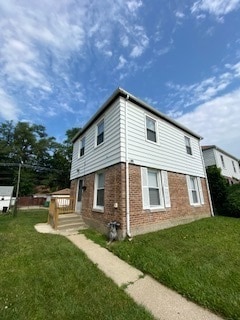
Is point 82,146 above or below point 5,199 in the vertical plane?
above

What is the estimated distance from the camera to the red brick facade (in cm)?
632

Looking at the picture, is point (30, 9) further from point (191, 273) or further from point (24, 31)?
point (191, 273)

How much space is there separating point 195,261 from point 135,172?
360cm

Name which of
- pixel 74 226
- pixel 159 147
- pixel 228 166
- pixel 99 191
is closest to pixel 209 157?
pixel 228 166

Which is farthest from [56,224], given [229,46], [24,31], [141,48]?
[229,46]

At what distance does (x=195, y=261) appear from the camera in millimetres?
4164

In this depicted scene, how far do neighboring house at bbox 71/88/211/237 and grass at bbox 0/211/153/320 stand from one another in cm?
235

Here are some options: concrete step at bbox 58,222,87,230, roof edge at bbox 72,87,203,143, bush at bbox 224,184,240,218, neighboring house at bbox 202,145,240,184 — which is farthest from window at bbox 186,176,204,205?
neighboring house at bbox 202,145,240,184

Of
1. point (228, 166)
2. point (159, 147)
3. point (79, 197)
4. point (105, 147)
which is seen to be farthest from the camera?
point (228, 166)

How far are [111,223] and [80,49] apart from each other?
8.75m

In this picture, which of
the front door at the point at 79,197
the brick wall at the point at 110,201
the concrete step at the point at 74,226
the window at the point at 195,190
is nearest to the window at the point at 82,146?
the front door at the point at 79,197

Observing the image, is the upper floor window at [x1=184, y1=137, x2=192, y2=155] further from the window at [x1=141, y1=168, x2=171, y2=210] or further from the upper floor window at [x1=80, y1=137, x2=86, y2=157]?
the upper floor window at [x1=80, y1=137, x2=86, y2=157]

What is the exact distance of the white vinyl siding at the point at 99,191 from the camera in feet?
25.6

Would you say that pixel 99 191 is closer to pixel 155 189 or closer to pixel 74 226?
pixel 74 226
